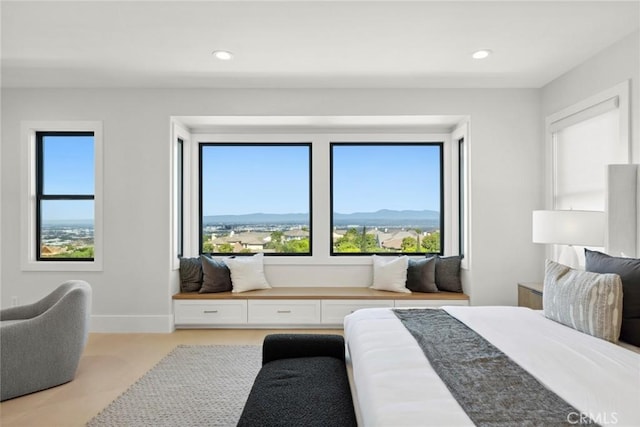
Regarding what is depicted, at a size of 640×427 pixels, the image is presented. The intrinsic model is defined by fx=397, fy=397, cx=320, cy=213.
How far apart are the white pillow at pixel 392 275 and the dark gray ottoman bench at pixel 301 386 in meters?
2.18

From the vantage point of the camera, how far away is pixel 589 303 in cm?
207

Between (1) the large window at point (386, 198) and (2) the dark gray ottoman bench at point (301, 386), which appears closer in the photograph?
(2) the dark gray ottoman bench at point (301, 386)

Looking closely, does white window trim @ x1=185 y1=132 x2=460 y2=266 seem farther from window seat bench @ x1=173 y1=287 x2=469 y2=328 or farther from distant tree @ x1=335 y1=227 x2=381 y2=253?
window seat bench @ x1=173 y1=287 x2=469 y2=328

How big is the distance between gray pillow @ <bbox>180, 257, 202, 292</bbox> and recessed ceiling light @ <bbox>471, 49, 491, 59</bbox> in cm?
357

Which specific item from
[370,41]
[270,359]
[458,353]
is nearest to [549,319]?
[458,353]

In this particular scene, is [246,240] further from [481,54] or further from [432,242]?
[481,54]

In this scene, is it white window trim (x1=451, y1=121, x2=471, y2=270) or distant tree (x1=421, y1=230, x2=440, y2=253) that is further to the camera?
distant tree (x1=421, y1=230, x2=440, y2=253)

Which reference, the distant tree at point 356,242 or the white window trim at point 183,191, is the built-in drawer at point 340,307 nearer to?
the distant tree at point 356,242

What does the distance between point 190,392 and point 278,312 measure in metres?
1.68

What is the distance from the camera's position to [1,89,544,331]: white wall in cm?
428

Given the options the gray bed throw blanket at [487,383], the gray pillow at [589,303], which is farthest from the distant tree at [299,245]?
the gray pillow at [589,303]

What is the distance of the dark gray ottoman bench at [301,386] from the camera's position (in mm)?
1564

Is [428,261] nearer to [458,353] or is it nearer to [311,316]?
[311,316]

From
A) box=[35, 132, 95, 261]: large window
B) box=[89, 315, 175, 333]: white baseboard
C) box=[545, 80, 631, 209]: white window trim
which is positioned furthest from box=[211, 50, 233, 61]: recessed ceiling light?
box=[545, 80, 631, 209]: white window trim
